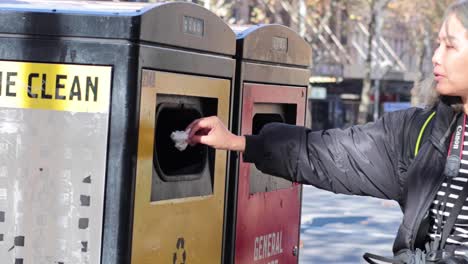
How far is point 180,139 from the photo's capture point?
3.60 meters

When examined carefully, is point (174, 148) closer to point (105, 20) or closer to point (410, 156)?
point (105, 20)

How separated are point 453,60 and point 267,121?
187 cm

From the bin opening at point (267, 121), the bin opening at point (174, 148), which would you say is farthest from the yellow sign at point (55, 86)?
the bin opening at point (267, 121)

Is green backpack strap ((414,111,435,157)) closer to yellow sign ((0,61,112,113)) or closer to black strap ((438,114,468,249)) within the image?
black strap ((438,114,468,249))

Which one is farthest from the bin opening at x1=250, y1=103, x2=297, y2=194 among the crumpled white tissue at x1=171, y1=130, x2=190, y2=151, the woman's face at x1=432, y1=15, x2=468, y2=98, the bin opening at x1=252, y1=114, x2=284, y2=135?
the woman's face at x1=432, y1=15, x2=468, y2=98

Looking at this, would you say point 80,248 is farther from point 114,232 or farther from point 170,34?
point 170,34

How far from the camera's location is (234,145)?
345 centimetres

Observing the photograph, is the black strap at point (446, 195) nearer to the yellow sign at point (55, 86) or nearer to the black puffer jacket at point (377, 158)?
the black puffer jacket at point (377, 158)

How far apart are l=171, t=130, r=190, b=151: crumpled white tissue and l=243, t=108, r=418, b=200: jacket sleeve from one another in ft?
0.81

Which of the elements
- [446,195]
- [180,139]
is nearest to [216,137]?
[180,139]

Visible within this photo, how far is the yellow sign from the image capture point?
3281 millimetres

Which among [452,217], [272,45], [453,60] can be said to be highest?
[272,45]

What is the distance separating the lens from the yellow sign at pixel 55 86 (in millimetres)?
3281

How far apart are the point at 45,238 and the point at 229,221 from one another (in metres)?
1.01
